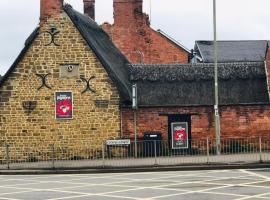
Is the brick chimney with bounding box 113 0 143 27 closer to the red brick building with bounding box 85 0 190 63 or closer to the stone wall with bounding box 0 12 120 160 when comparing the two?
the red brick building with bounding box 85 0 190 63

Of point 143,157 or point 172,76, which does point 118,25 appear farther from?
point 143,157

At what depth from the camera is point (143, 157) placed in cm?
2867

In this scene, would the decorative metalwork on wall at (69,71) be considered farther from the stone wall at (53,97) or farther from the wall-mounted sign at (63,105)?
the wall-mounted sign at (63,105)

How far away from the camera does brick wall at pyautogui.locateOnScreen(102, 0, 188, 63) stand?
49.9 metres

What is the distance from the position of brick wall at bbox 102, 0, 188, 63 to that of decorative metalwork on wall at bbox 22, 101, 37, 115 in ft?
68.1

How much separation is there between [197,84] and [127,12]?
1863cm

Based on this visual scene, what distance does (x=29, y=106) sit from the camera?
30.4m

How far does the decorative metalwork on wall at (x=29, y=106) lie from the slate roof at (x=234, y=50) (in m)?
25.4

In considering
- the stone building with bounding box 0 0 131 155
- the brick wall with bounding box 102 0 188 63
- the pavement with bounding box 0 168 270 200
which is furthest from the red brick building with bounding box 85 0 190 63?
the pavement with bounding box 0 168 270 200

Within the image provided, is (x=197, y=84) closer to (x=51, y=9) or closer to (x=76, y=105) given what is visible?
(x=76, y=105)

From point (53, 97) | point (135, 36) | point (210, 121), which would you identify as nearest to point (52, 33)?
point (53, 97)

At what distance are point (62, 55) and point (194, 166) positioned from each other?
10289mm

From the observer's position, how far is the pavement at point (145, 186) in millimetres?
15387

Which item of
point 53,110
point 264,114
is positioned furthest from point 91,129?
point 264,114
